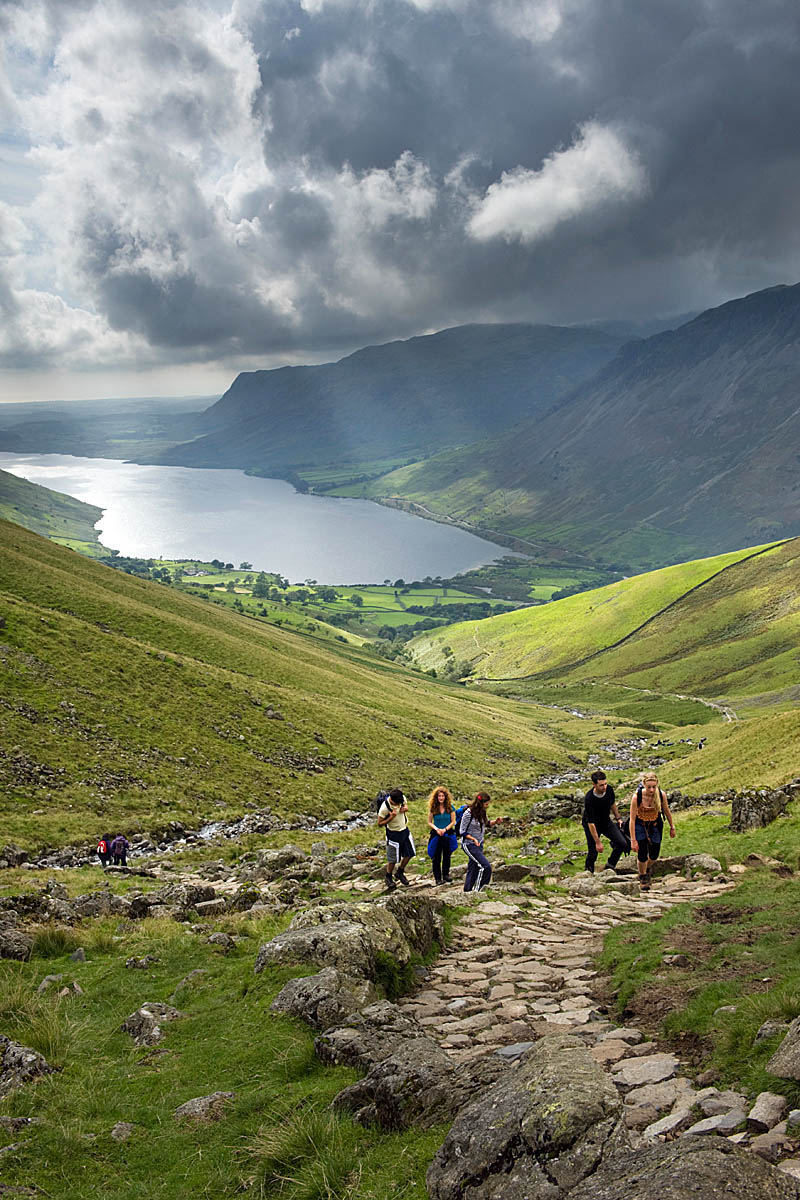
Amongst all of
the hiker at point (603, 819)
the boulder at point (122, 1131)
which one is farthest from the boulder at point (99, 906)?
the hiker at point (603, 819)

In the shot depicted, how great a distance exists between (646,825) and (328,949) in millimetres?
10901

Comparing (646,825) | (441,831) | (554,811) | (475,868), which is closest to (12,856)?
(441,831)

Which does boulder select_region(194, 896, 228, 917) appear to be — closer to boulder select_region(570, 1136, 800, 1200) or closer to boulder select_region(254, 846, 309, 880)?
boulder select_region(254, 846, 309, 880)

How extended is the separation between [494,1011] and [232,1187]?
16.4 ft

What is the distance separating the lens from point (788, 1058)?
7.33 metres

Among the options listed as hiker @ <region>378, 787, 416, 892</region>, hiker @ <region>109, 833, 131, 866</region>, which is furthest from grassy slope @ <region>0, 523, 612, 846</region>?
hiker @ <region>378, 787, 416, 892</region>

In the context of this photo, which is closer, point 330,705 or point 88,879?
point 88,879

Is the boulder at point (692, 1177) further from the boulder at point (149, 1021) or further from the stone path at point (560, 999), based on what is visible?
the boulder at point (149, 1021)

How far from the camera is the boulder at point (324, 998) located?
11.1 m

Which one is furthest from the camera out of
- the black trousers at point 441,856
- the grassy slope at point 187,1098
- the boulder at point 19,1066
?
the black trousers at point 441,856

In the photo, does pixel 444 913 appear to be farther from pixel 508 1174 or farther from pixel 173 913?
pixel 508 1174

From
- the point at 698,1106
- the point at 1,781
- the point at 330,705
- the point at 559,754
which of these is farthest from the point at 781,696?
the point at 698,1106

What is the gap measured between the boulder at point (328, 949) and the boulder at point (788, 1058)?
22.7 ft

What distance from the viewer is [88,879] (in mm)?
26328
